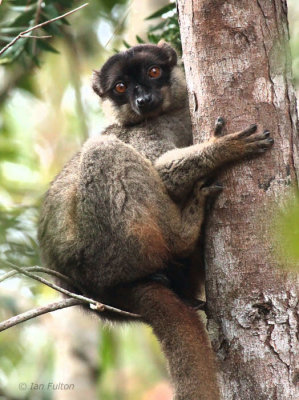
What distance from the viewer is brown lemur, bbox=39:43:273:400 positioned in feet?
13.4

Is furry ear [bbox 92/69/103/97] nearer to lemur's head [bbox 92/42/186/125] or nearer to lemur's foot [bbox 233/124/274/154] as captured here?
lemur's head [bbox 92/42/186/125]

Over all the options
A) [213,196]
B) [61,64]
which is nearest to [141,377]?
[61,64]

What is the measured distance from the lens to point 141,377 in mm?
11906

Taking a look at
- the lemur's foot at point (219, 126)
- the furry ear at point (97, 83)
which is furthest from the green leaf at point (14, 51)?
the lemur's foot at point (219, 126)

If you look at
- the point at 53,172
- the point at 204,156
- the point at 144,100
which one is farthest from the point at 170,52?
the point at 53,172

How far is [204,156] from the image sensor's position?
437cm

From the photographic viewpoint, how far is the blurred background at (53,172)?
621 cm

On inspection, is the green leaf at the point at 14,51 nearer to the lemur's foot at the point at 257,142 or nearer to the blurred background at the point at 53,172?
the blurred background at the point at 53,172

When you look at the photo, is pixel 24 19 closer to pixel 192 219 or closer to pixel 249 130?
pixel 192 219

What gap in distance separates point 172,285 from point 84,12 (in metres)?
5.75

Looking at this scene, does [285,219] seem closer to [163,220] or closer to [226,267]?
[226,267]

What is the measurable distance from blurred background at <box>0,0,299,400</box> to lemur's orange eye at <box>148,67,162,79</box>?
50cm

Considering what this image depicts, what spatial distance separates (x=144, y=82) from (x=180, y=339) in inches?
109

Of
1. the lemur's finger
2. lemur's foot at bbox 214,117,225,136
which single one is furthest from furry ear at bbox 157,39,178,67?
the lemur's finger
